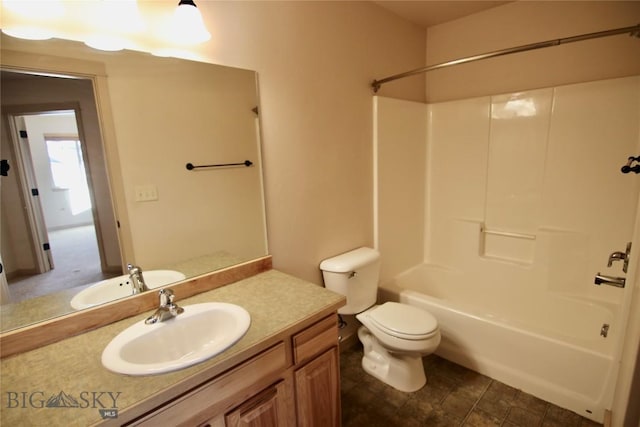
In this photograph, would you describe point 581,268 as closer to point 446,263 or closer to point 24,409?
point 446,263

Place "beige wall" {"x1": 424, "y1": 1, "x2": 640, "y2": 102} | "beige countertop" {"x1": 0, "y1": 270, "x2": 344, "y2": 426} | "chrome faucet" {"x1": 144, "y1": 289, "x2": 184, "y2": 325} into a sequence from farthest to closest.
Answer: "beige wall" {"x1": 424, "y1": 1, "x2": 640, "y2": 102}, "chrome faucet" {"x1": 144, "y1": 289, "x2": 184, "y2": 325}, "beige countertop" {"x1": 0, "y1": 270, "x2": 344, "y2": 426}

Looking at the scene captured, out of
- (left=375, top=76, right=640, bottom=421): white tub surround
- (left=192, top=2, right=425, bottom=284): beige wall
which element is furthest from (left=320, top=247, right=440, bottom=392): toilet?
(left=375, top=76, right=640, bottom=421): white tub surround

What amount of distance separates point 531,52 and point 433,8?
817mm

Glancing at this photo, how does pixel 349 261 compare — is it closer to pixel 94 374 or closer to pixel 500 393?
pixel 500 393

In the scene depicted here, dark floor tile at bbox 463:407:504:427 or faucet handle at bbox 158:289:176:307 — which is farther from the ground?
faucet handle at bbox 158:289:176:307

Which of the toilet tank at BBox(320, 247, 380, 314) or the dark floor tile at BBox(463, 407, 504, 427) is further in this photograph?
the toilet tank at BBox(320, 247, 380, 314)

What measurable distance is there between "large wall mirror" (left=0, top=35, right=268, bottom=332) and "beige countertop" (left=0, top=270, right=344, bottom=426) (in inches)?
6.2

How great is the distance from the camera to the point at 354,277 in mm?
2035

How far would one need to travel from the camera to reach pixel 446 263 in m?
2.87

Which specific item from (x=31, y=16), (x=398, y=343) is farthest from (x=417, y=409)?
(x=31, y=16)

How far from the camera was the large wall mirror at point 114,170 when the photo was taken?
3.44ft

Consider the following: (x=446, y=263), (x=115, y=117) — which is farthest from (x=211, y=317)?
(x=446, y=263)

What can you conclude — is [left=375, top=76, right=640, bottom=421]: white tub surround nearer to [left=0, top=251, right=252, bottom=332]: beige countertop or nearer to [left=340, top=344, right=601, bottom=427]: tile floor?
[left=340, top=344, right=601, bottom=427]: tile floor

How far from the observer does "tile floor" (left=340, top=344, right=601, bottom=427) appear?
167 centimetres
